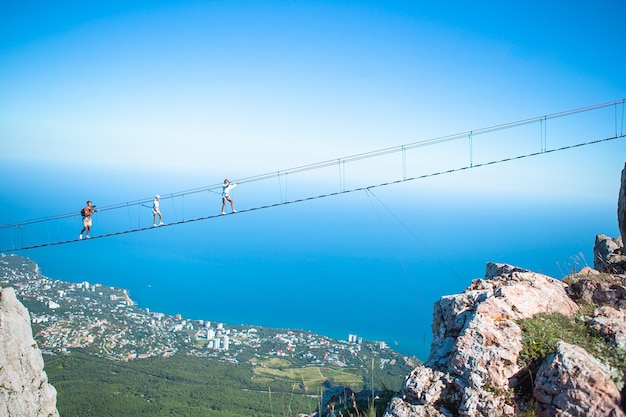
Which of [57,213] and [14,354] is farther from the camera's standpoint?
[57,213]

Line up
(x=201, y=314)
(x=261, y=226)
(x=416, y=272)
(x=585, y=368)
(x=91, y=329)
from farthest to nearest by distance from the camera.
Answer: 1. (x=261, y=226)
2. (x=416, y=272)
3. (x=201, y=314)
4. (x=91, y=329)
5. (x=585, y=368)

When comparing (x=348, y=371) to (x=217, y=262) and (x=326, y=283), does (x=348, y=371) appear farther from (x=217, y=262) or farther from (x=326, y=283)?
(x=217, y=262)

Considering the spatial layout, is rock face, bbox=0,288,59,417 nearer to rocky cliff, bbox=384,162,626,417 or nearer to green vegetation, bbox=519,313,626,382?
rocky cliff, bbox=384,162,626,417

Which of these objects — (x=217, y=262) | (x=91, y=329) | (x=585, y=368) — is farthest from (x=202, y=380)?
(x=217, y=262)

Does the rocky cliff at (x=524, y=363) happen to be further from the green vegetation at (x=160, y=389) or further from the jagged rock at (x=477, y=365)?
the green vegetation at (x=160, y=389)

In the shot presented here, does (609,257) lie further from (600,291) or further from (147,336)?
(147,336)

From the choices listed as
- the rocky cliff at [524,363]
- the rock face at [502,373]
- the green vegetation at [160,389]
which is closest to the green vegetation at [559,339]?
the rocky cliff at [524,363]
